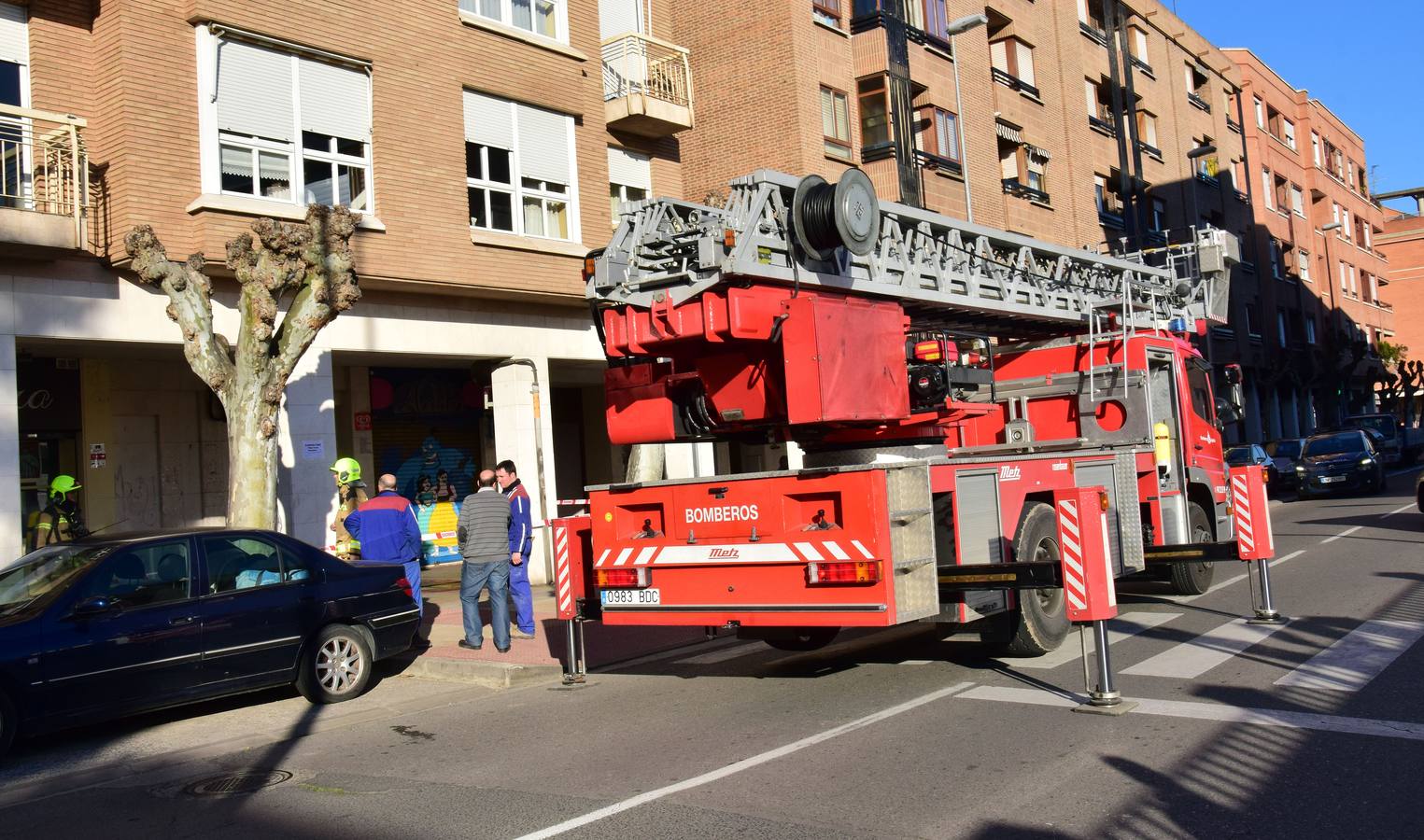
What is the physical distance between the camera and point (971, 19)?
19891 millimetres

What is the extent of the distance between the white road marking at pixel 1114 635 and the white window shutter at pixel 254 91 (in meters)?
10.7

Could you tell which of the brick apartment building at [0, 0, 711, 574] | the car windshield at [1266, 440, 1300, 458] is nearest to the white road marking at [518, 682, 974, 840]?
the brick apartment building at [0, 0, 711, 574]

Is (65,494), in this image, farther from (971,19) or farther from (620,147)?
(971,19)

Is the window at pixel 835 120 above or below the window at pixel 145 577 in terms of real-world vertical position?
above

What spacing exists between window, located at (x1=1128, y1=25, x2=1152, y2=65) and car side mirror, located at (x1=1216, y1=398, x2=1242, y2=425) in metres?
29.0

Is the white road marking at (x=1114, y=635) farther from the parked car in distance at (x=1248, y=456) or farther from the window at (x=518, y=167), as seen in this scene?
the parked car in distance at (x=1248, y=456)

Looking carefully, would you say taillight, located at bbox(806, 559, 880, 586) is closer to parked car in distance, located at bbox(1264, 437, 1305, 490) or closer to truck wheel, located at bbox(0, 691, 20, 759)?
truck wheel, located at bbox(0, 691, 20, 759)

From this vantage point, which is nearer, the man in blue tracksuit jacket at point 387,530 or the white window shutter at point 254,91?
the man in blue tracksuit jacket at point 387,530

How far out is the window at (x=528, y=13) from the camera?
17125 millimetres

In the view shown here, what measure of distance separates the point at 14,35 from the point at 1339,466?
87.9 feet

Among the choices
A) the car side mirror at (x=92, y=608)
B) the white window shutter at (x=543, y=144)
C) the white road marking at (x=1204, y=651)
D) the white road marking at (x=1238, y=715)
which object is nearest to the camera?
the white road marking at (x=1238, y=715)

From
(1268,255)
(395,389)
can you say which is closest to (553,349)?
(395,389)

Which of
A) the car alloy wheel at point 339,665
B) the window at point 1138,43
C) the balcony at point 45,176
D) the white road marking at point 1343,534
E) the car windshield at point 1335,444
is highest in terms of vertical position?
the window at point 1138,43

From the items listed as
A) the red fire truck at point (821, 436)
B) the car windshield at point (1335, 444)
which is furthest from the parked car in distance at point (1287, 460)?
the red fire truck at point (821, 436)
